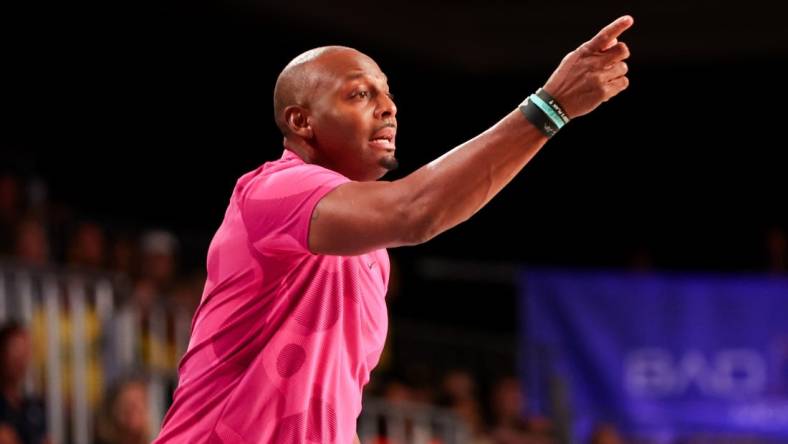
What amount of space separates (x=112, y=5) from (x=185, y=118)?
124 cm

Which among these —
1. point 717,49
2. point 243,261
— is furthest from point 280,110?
point 717,49

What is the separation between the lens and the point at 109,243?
877 cm

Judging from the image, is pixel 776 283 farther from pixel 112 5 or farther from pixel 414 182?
pixel 414 182

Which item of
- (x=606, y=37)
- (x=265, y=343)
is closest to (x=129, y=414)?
(x=265, y=343)

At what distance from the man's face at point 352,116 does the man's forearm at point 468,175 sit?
38cm

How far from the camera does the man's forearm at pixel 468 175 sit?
237 centimetres

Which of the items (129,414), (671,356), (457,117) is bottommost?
(671,356)

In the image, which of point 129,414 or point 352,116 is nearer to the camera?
point 352,116

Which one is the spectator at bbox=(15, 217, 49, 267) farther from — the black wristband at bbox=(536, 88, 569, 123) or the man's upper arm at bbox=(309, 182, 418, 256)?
the black wristband at bbox=(536, 88, 569, 123)

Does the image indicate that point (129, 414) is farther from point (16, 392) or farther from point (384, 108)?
point (384, 108)

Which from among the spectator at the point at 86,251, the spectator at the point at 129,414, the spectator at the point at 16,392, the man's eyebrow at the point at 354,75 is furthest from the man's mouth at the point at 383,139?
the spectator at the point at 86,251

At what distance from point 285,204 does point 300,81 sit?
1.27 ft

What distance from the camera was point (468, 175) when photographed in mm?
2365

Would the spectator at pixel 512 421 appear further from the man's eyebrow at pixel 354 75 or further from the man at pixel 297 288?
the man's eyebrow at pixel 354 75
